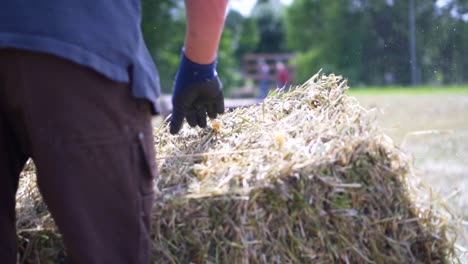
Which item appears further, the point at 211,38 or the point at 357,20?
the point at 357,20

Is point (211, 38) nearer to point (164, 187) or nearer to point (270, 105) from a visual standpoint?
point (164, 187)

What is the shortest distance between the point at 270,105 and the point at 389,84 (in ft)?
118

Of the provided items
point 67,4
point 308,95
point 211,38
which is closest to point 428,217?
point 308,95

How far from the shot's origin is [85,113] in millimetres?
1370

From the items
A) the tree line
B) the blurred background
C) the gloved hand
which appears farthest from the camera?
the tree line

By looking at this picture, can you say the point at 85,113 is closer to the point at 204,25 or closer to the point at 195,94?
the point at 204,25

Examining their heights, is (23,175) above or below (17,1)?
below

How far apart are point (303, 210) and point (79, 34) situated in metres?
0.69

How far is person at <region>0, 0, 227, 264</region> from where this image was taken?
4.46 ft

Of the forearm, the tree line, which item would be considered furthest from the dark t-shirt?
the tree line

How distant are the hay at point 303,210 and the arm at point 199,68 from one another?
22 centimetres

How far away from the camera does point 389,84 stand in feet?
121

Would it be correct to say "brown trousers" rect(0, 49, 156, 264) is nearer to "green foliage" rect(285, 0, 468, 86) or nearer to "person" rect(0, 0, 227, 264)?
"person" rect(0, 0, 227, 264)

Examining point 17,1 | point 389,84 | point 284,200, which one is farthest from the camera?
point 389,84
